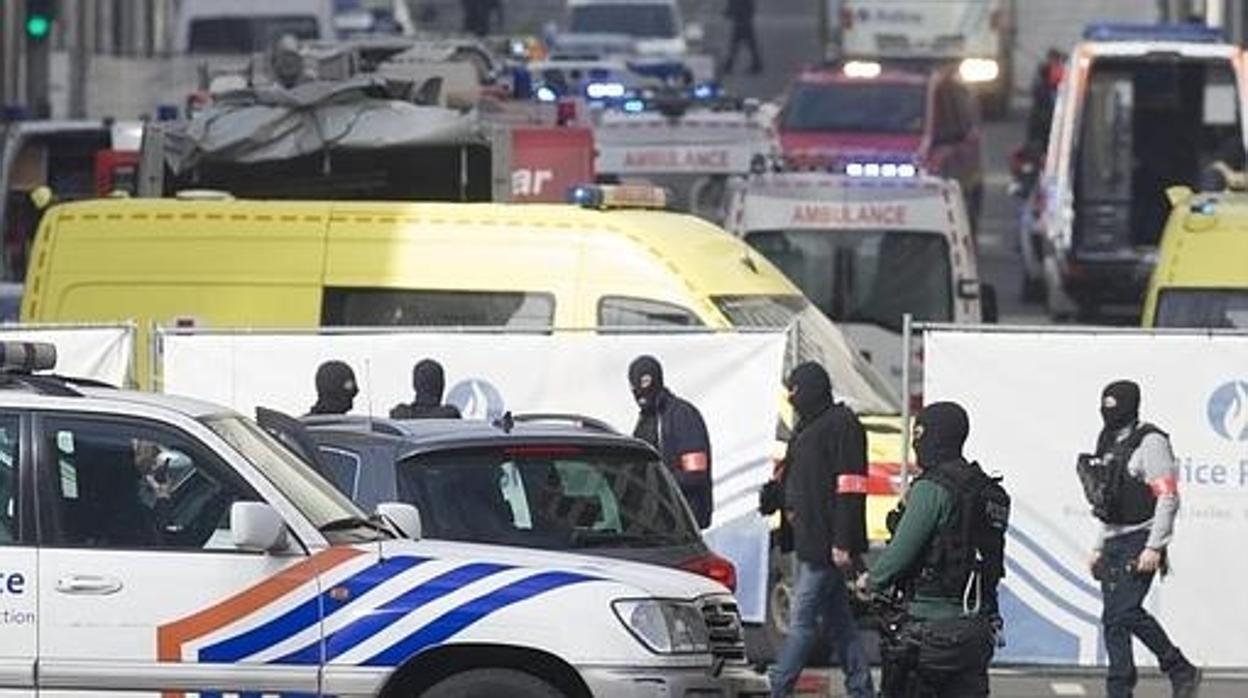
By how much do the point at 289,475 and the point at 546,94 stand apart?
56.2 ft

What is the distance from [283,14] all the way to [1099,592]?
29.2 m

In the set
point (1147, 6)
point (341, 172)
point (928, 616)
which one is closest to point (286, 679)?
point (928, 616)

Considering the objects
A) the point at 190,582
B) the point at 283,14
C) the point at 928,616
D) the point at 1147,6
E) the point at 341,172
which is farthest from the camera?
the point at 1147,6

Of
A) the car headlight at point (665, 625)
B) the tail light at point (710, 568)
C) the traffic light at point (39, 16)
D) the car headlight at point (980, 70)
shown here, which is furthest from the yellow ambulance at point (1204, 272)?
the car headlight at point (980, 70)

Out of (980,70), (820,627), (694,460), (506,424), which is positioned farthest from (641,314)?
(980,70)

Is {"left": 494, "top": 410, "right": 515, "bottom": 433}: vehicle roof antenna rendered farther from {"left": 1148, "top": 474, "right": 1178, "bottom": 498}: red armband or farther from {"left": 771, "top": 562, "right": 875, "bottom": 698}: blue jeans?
{"left": 1148, "top": 474, "right": 1178, "bottom": 498}: red armband

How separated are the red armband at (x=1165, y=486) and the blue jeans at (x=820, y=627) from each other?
4.36 feet

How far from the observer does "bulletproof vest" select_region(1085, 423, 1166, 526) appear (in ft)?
52.6

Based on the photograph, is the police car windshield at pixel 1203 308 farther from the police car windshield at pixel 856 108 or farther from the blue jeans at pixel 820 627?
the police car windshield at pixel 856 108

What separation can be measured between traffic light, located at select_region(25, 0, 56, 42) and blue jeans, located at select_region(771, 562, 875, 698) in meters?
18.1

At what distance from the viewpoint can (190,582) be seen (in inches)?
471

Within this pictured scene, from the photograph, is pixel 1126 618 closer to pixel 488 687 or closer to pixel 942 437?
pixel 942 437

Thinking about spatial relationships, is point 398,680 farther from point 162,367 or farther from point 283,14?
point 283,14

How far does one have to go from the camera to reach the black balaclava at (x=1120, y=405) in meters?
16.0
